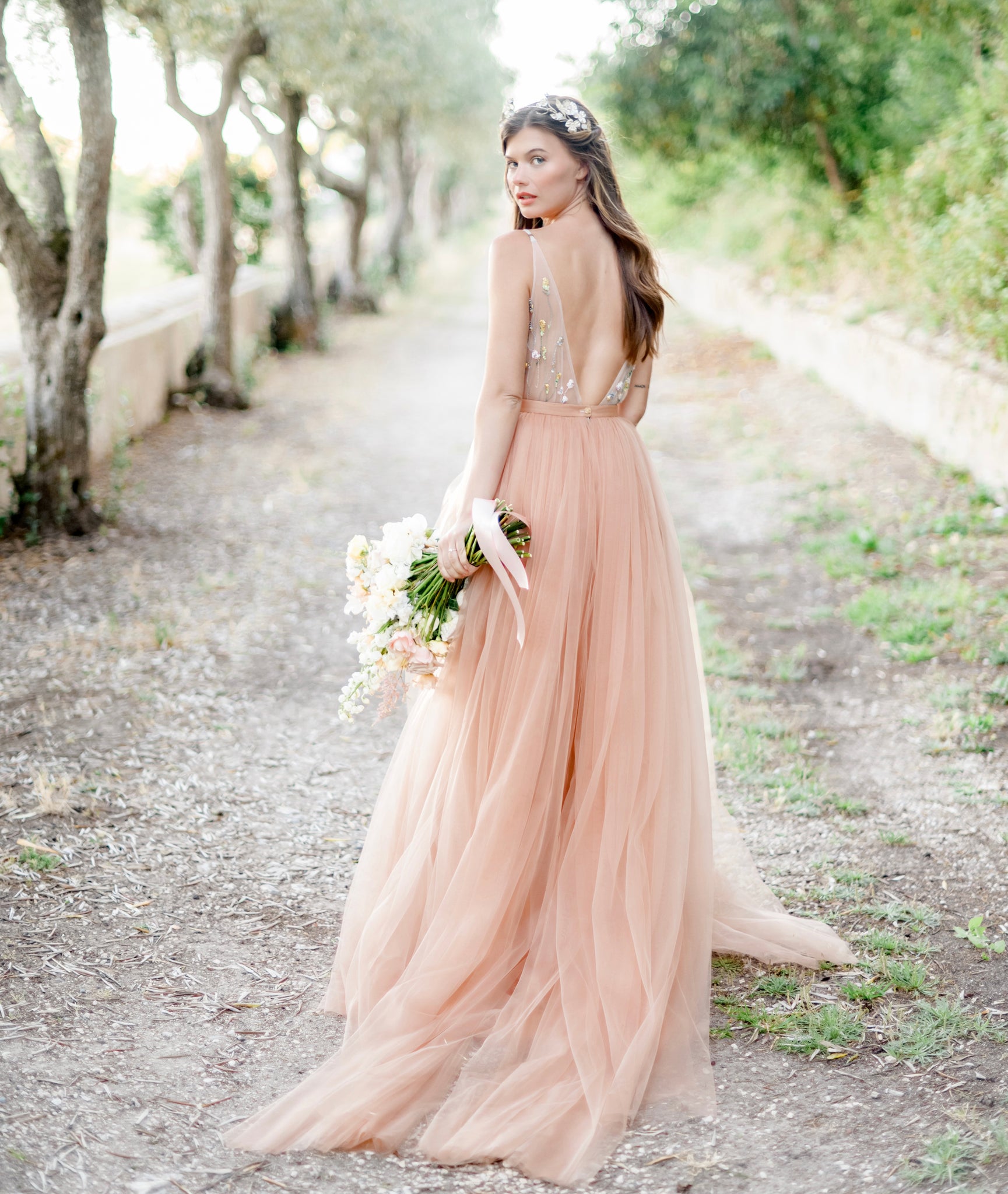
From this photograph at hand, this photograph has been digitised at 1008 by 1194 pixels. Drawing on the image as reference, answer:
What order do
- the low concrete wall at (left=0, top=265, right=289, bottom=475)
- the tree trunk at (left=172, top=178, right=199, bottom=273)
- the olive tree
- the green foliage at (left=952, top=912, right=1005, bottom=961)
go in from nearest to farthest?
the green foliage at (left=952, top=912, right=1005, bottom=961)
the olive tree
the low concrete wall at (left=0, top=265, right=289, bottom=475)
the tree trunk at (left=172, top=178, right=199, bottom=273)

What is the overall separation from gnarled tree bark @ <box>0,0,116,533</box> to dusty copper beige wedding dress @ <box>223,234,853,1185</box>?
467 cm

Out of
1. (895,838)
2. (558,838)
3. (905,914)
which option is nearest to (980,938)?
(905,914)

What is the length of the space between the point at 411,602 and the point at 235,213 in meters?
14.7

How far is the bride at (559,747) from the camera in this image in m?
2.76

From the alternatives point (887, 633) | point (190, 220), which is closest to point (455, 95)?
point (190, 220)

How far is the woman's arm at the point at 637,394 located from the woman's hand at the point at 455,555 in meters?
0.59

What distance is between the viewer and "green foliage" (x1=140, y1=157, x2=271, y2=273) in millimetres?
14969

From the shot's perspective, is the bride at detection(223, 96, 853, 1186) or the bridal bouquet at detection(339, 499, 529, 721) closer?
the bride at detection(223, 96, 853, 1186)

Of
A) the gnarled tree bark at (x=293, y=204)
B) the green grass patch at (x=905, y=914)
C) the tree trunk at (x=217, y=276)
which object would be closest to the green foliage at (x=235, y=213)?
the gnarled tree bark at (x=293, y=204)

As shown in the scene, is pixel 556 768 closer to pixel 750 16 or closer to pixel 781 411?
pixel 781 411

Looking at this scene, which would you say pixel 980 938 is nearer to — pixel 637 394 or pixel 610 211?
pixel 637 394

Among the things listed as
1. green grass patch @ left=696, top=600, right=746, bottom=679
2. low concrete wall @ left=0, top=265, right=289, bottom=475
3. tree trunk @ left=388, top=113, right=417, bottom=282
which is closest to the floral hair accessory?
green grass patch @ left=696, top=600, right=746, bottom=679

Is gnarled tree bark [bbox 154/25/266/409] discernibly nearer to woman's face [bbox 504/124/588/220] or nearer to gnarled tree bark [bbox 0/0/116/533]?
gnarled tree bark [bbox 0/0/116/533]

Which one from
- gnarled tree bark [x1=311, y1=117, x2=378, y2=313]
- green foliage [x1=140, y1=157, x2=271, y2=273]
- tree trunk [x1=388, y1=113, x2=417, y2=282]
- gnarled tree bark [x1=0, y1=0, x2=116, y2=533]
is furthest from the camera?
tree trunk [x1=388, y1=113, x2=417, y2=282]
